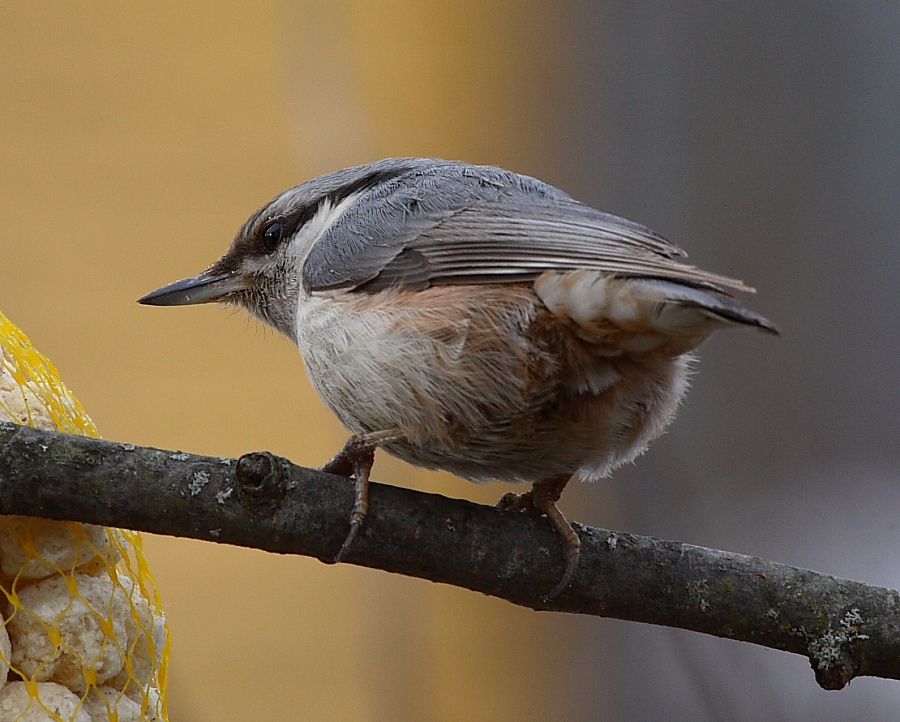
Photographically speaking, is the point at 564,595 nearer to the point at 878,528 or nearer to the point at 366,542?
the point at 366,542

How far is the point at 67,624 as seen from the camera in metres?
1.52

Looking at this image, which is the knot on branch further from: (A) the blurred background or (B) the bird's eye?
(A) the blurred background

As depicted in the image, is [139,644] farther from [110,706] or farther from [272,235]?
[272,235]

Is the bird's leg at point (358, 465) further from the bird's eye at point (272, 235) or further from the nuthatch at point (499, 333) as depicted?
the bird's eye at point (272, 235)

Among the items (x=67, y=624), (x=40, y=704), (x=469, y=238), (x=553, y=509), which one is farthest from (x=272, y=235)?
(x=40, y=704)

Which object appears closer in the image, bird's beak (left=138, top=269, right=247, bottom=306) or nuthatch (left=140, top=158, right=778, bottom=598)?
nuthatch (left=140, top=158, right=778, bottom=598)

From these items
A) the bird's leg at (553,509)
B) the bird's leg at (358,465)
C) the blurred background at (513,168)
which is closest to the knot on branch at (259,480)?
the bird's leg at (358,465)

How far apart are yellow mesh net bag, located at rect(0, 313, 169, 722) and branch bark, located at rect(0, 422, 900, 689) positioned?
0.34ft

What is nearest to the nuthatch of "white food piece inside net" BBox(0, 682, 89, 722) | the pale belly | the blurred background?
the pale belly

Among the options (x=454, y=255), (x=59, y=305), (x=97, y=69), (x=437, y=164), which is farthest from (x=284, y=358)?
(x=454, y=255)

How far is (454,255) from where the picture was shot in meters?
2.02

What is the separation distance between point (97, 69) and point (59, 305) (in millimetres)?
1043

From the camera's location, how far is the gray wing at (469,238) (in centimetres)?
188

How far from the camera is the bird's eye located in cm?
235
